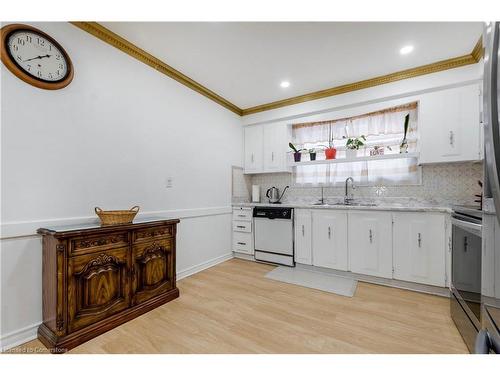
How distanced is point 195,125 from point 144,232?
1705 mm

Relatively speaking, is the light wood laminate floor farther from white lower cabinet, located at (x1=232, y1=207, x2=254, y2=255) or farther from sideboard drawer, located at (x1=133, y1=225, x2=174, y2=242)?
white lower cabinet, located at (x1=232, y1=207, x2=254, y2=255)

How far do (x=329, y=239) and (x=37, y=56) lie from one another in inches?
134

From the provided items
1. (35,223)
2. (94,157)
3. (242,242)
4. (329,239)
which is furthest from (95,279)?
(329,239)

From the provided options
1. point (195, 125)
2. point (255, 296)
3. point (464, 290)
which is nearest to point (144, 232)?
point (255, 296)

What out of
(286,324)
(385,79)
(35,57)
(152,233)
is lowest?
(286,324)

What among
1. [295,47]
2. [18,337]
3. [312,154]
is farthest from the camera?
[312,154]

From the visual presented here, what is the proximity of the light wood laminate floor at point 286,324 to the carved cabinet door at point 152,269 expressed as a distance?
0.59ft

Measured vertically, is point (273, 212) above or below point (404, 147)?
below

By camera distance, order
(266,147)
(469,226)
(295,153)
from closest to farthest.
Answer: (469,226) < (295,153) < (266,147)

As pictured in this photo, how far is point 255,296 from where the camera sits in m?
2.35

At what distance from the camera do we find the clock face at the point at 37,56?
1.61 metres

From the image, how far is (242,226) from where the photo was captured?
368 cm

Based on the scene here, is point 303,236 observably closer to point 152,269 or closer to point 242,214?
point 242,214

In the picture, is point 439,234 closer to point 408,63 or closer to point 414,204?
point 414,204
